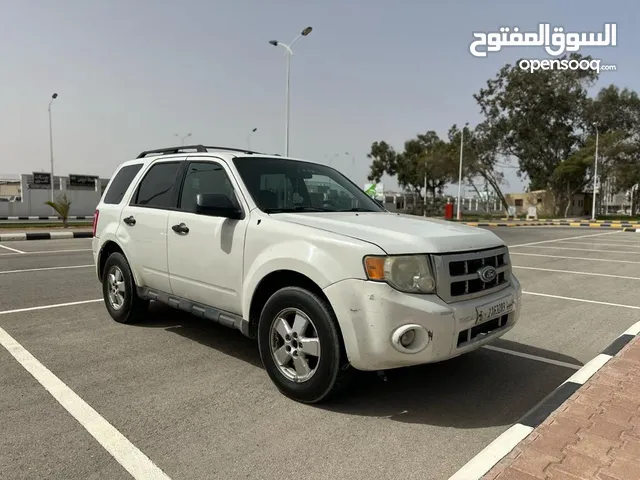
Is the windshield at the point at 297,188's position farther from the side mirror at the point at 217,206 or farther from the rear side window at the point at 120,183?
the rear side window at the point at 120,183

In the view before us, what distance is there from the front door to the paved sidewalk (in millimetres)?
2314

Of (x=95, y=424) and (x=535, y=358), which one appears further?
(x=535, y=358)

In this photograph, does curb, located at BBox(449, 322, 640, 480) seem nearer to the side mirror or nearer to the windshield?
the windshield

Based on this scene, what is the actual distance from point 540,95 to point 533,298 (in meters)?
51.6

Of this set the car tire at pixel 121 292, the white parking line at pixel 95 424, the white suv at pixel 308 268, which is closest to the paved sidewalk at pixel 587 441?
the white suv at pixel 308 268

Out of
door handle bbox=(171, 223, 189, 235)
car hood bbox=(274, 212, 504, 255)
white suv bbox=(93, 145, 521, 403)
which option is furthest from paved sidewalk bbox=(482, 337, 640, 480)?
door handle bbox=(171, 223, 189, 235)

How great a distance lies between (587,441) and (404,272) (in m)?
1.47

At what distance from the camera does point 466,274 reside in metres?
3.53

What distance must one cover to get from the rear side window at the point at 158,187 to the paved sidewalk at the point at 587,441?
368 cm

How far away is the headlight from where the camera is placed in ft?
10.7

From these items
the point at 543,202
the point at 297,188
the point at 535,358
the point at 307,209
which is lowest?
the point at 535,358

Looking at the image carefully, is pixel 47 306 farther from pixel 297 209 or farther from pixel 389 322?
pixel 389 322

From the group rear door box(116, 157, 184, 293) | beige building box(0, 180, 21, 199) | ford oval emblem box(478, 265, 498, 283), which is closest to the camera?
ford oval emblem box(478, 265, 498, 283)

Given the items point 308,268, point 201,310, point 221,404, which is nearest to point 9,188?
point 201,310
